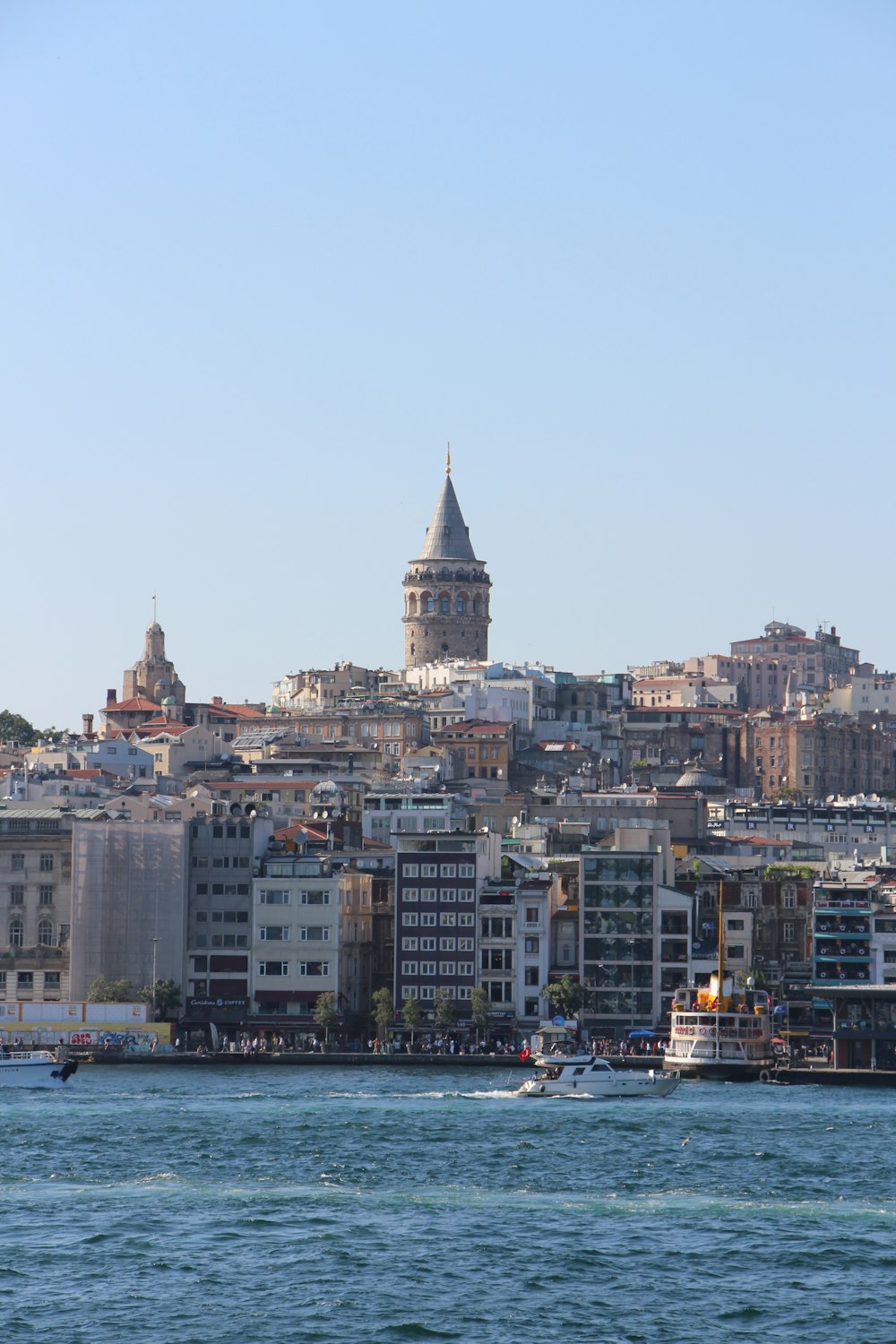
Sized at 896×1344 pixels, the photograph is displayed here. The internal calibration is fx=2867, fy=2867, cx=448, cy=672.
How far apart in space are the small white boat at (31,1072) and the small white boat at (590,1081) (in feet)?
44.7

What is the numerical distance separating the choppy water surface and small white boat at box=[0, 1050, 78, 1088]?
397 centimetres

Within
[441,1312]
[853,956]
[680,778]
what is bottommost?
[441,1312]

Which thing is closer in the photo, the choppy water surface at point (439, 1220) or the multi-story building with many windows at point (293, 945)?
the choppy water surface at point (439, 1220)

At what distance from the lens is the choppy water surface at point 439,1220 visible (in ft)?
149

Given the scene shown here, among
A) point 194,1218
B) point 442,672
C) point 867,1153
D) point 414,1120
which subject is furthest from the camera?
point 442,672

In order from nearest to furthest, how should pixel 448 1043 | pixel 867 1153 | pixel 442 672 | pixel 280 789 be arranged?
pixel 867 1153, pixel 448 1043, pixel 280 789, pixel 442 672

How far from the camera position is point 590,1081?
82.8 metres

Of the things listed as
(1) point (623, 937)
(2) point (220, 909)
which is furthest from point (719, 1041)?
(2) point (220, 909)

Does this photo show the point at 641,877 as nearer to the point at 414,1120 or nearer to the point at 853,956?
the point at 853,956

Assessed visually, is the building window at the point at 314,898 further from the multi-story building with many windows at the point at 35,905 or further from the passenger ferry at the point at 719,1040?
the passenger ferry at the point at 719,1040

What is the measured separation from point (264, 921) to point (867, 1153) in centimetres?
3858

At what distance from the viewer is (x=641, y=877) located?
101 metres

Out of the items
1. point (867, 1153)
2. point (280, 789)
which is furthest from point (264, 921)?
point (867, 1153)

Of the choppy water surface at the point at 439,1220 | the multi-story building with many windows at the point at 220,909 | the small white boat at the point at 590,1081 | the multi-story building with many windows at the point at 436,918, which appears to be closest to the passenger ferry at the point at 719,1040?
the small white boat at the point at 590,1081
